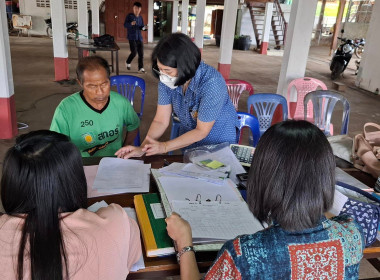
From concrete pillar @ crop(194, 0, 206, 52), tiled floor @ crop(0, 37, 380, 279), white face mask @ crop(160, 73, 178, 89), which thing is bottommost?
tiled floor @ crop(0, 37, 380, 279)

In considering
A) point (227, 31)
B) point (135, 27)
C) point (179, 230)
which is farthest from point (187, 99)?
point (135, 27)

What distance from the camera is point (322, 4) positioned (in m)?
17.4

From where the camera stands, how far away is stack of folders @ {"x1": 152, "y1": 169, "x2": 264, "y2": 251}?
1.12 metres

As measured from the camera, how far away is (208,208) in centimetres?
125

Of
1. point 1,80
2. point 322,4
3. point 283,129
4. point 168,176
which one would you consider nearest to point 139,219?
point 168,176

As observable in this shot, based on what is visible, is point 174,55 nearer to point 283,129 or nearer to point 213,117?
point 213,117

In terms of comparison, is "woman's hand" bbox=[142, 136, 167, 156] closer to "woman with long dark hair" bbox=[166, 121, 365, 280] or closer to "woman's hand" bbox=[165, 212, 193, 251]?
"woman's hand" bbox=[165, 212, 193, 251]

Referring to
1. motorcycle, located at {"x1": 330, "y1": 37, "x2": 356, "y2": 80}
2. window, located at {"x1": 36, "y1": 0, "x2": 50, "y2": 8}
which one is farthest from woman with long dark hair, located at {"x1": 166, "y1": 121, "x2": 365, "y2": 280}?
window, located at {"x1": 36, "y1": 0, "x2": 50, "y2": 8}

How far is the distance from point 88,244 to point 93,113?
4.09 feet

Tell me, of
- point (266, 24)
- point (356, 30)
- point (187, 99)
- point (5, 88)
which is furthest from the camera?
point (266, 24)

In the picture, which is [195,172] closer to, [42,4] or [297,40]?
[297,40]

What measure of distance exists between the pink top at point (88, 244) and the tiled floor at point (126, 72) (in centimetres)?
187

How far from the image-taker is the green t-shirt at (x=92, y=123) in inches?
76.7

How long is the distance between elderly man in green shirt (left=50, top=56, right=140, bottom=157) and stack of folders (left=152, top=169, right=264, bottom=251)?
69cm
